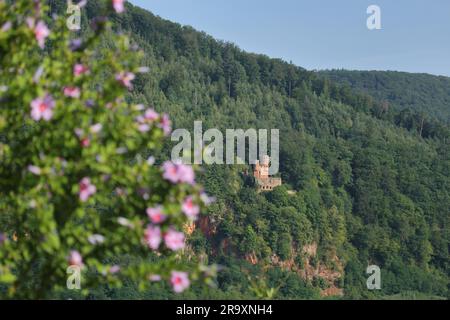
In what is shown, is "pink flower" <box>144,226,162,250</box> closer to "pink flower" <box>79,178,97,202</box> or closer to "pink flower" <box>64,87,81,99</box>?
"pink flower" <box>79,178,97,202</box>

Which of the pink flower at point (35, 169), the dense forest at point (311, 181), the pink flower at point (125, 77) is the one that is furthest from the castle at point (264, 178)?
the pink flower at point (35, 169)

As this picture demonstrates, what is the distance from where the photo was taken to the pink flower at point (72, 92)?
5.47m

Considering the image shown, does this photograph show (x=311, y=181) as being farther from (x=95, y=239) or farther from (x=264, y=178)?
(x=95, y=239)

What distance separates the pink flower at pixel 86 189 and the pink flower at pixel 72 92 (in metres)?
0.57

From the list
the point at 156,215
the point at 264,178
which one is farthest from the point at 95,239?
the point at 264,178

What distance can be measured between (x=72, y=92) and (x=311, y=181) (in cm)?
9864

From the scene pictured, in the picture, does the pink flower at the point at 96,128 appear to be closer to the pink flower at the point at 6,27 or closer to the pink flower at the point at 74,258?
the pink flower at the point at 74,258

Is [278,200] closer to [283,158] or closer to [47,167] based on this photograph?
[283,158]

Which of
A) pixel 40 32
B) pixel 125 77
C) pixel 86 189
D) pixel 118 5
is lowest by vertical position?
pixel 86 189

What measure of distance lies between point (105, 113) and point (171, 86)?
118 meters

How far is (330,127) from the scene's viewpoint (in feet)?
426

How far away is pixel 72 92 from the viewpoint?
216 inches

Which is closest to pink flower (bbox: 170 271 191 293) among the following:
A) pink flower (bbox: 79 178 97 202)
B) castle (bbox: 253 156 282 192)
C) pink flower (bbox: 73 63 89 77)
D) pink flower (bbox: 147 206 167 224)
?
pink flower (bbox: 147 206 167 224)
